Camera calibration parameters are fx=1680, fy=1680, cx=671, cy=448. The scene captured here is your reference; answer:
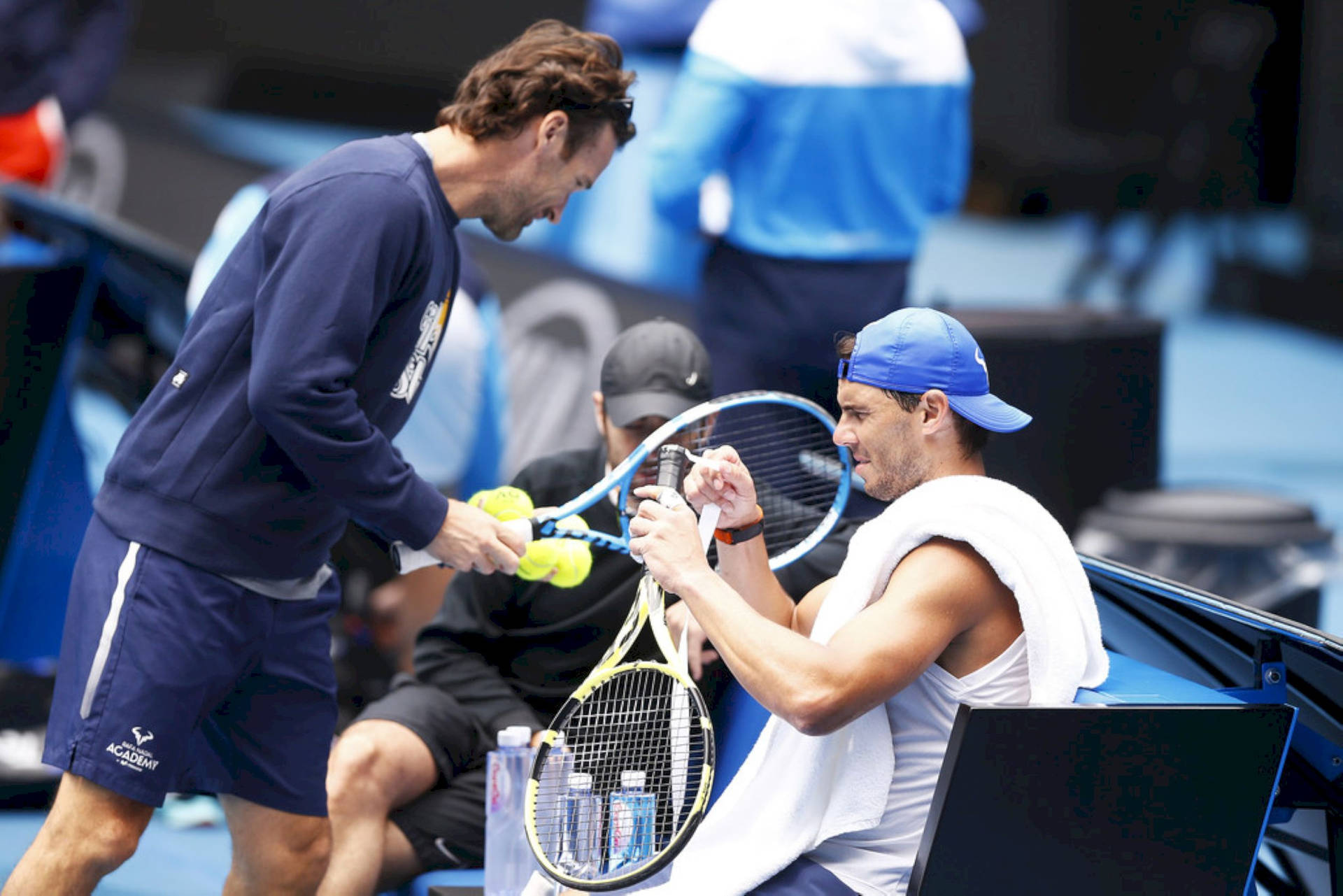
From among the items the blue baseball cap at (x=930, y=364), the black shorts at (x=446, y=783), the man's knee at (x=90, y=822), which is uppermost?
the blue baseball cap at (x=930, y=364)

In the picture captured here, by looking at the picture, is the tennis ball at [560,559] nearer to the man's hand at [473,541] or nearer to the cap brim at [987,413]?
the man's hand at [473,541]

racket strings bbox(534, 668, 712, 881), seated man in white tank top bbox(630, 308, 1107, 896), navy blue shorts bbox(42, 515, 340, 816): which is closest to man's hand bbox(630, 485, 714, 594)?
seated man in white tank top bbox(630, 308, 1107, 896)

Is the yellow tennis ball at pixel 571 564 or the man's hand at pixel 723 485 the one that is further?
the yellow tennis ball at pixel 571 564

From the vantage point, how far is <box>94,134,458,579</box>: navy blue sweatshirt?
2443mm

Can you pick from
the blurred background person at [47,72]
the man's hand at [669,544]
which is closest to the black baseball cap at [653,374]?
the man's hand at [669,544]

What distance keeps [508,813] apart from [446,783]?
1.24 ft

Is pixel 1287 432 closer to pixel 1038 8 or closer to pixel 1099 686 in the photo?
pixel 1038 8

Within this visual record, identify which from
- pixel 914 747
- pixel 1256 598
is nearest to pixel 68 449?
pixel 914 747

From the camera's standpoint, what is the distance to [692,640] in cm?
304

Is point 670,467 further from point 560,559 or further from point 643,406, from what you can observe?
point 643,406

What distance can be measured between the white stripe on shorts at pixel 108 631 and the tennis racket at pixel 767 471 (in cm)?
41

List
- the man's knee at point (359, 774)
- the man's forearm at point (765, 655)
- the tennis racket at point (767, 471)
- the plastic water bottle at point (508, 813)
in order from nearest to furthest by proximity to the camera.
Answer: the man's forearm at point (765, 655) < the tennis racket at point (767, 471) < the plastic water bottle at point (508, 813) < the man's knee at point (359, 774)

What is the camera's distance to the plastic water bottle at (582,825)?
2574mm

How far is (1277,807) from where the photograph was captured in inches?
97.0
